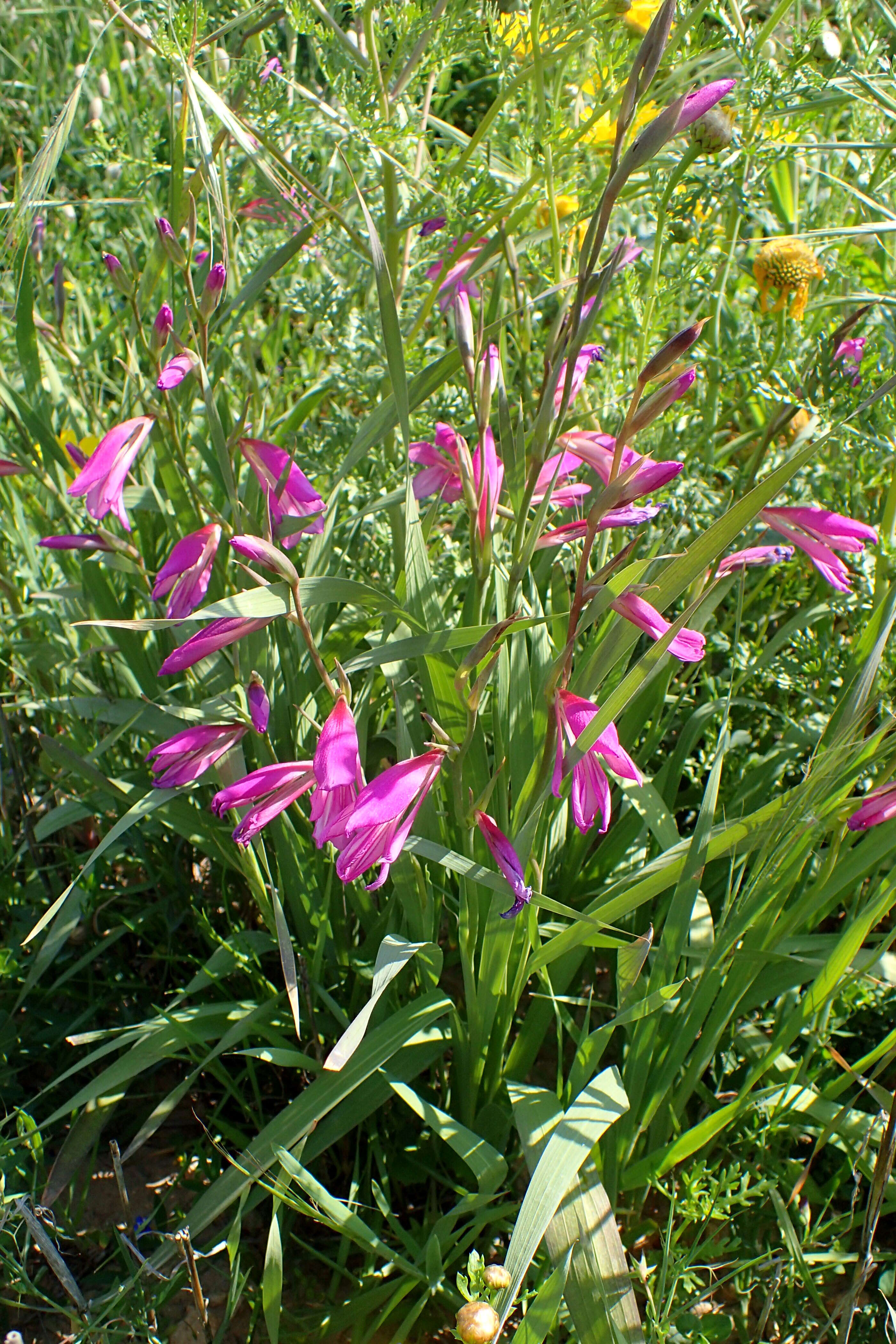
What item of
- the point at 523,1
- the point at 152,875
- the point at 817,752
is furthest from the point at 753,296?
the point at 152,875

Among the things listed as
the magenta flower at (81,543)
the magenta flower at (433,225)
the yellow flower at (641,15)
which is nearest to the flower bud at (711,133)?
the yellow flower at (641,15)

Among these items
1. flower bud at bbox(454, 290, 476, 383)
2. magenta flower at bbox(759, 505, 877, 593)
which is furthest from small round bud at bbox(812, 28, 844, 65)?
flower bud at bbox(454, 290, 476, 383)

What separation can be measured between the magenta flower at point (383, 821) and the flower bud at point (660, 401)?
1.24 feet

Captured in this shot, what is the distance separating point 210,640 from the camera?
1072 millimetres

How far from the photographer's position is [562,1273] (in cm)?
100

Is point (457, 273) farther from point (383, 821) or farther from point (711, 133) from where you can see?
point (383, 821)

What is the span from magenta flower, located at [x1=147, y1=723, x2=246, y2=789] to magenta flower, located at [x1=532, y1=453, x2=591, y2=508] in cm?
49

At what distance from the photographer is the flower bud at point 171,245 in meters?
1.19

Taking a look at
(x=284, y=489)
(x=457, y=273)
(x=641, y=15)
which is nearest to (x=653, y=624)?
(x=284, y=489)

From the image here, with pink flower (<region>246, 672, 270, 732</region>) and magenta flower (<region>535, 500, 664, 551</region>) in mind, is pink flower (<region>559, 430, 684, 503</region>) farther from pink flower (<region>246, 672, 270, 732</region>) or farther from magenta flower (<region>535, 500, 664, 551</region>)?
pink flower (<region>246, 672, 270, 732</region>)

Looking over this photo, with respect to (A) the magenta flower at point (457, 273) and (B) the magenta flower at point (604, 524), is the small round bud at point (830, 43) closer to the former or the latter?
(A) the magenta flower at point (457, 273)

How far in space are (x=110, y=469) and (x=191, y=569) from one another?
21 cm

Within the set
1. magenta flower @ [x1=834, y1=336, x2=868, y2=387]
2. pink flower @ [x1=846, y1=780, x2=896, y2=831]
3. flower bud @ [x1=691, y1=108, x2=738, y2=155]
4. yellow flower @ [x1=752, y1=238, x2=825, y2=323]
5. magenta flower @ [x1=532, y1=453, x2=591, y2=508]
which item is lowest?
pink flower @ [x1=846, y1=780, x2=896, y2=831]

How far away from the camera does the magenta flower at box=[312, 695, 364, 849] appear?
98 centimetres
